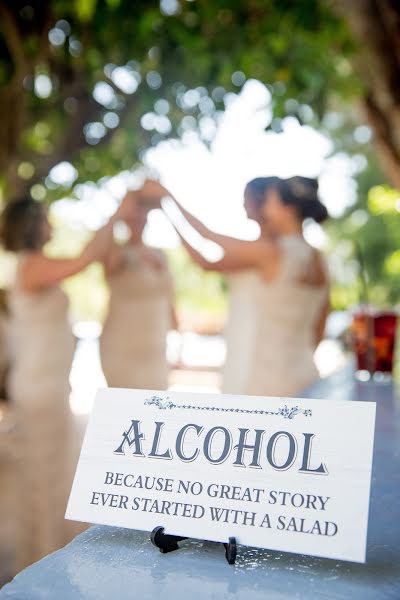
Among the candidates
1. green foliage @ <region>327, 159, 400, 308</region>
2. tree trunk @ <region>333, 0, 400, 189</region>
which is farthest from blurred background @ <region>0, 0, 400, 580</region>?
green foliage @ <region>327, 159, 400, 308</region>

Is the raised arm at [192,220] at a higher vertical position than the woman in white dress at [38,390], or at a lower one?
higher

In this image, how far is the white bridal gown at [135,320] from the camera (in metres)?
3.14

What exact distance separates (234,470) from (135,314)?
2575mm

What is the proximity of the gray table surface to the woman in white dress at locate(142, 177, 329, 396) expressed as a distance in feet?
5.11

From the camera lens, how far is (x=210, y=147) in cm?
435

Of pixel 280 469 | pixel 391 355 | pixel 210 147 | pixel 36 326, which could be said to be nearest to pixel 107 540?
pixel 280 469

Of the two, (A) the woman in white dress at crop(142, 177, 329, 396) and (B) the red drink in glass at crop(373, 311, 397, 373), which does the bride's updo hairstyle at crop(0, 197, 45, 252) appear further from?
(B) the red drink in glass at crop(373, 311, 397, 373)

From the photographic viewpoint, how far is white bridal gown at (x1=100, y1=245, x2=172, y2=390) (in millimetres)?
3139

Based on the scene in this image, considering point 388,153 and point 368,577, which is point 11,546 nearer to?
point 388,153

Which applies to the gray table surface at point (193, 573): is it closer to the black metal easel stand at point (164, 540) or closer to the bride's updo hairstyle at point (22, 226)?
the black metal easel stand at point (164, 540)

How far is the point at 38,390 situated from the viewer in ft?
9.31

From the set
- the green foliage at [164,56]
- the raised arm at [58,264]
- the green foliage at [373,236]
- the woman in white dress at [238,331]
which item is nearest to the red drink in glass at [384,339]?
the raised arm at [58,264]

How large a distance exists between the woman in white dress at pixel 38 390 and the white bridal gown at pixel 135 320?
0.30 meters

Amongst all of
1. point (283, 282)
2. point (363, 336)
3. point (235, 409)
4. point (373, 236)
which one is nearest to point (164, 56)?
point (283, 282)
